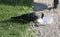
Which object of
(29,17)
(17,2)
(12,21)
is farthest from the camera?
(17,2)

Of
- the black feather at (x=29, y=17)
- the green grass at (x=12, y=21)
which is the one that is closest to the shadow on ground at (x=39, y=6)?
the green grass at (x=12, y=21)

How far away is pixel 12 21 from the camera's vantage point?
7055 millimetres

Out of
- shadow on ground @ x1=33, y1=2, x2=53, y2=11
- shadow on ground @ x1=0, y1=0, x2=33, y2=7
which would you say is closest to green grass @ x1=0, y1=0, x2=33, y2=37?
shadow on ground @ x1=0, y1=0, x2=33, y2=7

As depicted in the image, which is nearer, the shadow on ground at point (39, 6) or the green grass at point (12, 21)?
the green grass at point (12, 21)

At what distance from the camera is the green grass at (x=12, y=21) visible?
632cm

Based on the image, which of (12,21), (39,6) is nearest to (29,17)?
(12,21)

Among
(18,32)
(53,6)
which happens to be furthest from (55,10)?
(18,32)

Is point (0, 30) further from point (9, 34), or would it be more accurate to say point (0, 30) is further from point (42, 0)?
point (42, 0)

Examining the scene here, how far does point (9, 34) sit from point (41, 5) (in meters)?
3.02

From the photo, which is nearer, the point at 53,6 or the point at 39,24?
the point at 39,24

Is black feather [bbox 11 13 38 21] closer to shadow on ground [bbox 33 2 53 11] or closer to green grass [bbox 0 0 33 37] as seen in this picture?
green grass [bbox 0 0 33 37]

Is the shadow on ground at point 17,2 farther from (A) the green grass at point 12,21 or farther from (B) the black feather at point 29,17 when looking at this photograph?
(B) the black feather at point 29,17

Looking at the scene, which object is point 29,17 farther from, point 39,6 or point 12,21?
point 39,6

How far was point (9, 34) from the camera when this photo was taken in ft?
20.3
